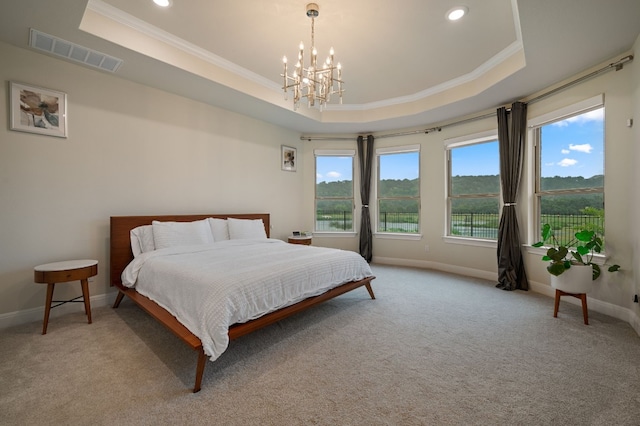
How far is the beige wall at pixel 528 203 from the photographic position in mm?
2764

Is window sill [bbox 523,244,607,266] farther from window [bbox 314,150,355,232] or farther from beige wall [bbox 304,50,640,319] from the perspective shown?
window [bbox 314,150,355,232]

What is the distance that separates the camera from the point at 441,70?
3738 mm

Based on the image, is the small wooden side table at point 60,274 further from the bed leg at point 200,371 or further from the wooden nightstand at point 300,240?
the wooden nightstand at point 300,240

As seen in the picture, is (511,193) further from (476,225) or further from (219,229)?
(219,229)

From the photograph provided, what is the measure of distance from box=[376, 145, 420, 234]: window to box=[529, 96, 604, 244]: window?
1953 mm

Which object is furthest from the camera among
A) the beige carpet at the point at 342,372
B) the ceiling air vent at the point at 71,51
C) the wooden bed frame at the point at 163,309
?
the ceiling air vent at the point at 71,51

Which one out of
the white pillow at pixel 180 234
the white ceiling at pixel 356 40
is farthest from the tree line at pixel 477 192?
the white pillow at pixel 180 234

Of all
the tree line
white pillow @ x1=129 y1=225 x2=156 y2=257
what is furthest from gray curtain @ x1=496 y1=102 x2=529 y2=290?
white pillow @ x1=129 y1=225 x2=156 y2=257

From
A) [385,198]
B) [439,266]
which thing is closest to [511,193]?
[439,266]

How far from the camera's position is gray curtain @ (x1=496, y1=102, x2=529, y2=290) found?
385 centimetres

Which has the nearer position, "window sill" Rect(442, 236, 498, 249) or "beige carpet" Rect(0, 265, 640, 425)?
"beige carpet" Rect(0, 265, 640, 425)

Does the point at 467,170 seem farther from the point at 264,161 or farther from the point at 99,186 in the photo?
the point at 99,186

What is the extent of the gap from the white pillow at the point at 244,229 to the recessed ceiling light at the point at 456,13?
3.40m

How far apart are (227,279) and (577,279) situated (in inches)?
129
